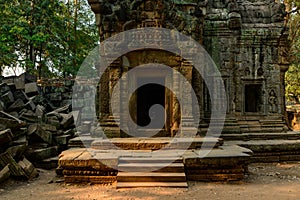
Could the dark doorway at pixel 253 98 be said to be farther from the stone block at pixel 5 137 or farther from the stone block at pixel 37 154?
the stone block at pixel 5 137

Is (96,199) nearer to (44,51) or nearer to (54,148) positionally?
(54,148)

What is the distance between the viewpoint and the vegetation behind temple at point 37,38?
13.4 meters

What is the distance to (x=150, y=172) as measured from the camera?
221 inches

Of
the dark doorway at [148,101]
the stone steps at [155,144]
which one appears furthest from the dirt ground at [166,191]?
the dark doorway at [148,101]

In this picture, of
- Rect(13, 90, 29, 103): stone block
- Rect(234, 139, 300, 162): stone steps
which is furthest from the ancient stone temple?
Rect(13, 90, 29, 103): stone block

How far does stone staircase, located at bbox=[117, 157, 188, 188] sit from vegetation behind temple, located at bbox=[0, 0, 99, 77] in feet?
32.7

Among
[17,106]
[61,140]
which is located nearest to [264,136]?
[61,140]

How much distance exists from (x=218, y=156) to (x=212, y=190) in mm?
789

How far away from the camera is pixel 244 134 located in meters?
8.94

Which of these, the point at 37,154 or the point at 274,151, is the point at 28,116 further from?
the point at 274,151

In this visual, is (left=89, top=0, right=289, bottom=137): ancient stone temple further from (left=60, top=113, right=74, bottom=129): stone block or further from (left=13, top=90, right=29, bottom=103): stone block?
(left=13, top=90, right=29, bottom=103): stone block

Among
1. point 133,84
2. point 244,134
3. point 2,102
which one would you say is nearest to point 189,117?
point 133,84

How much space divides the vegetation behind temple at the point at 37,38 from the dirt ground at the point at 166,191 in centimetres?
917

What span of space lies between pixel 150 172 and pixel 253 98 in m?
6.13
